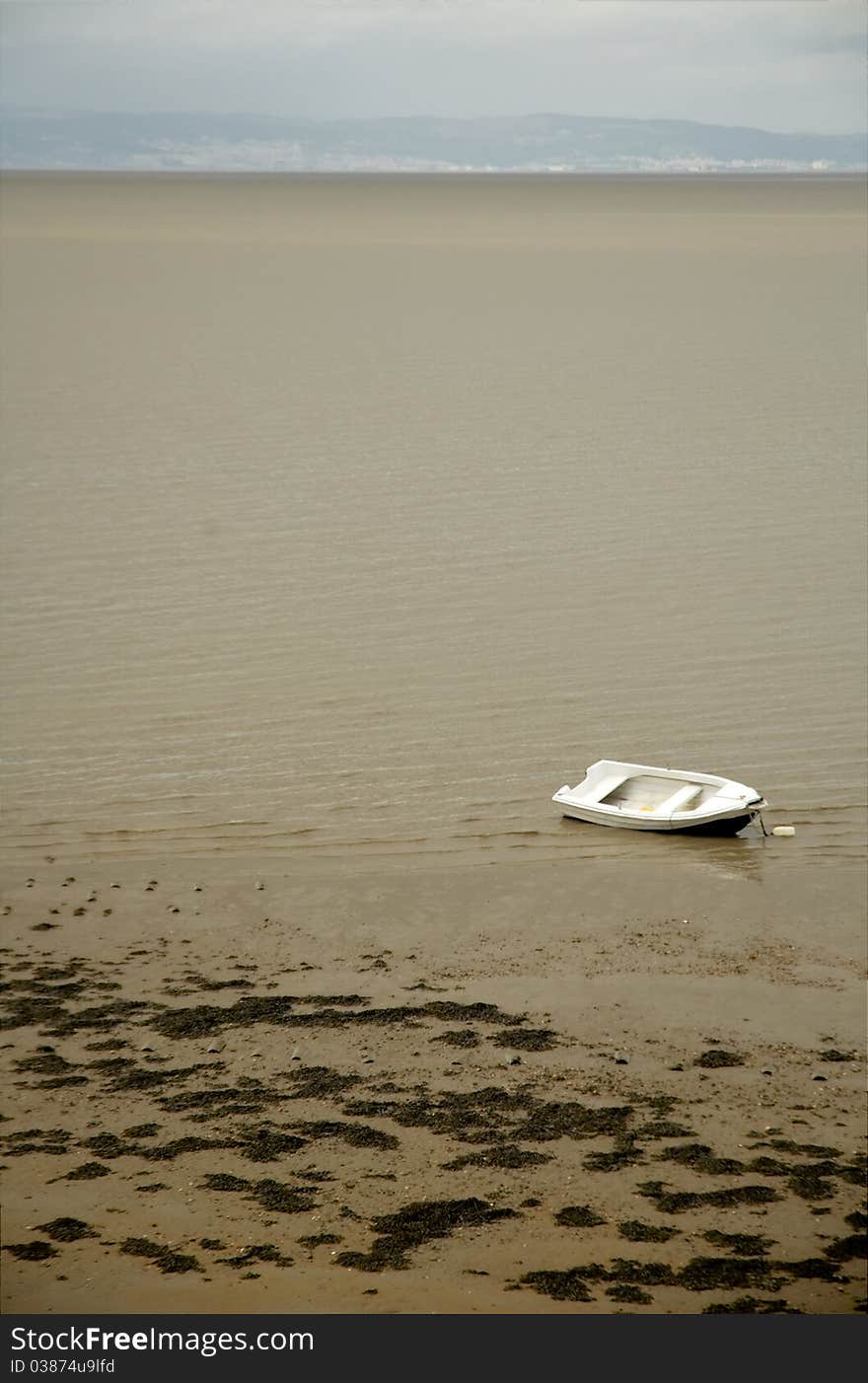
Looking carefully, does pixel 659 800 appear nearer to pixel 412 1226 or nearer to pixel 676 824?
pixel 676 824

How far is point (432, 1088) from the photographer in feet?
33.4

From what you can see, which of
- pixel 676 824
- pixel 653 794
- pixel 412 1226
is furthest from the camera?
pixel 653 794

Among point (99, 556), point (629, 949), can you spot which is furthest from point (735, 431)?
point (629, 949)

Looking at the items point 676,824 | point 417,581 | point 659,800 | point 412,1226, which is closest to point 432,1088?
point 412,1226

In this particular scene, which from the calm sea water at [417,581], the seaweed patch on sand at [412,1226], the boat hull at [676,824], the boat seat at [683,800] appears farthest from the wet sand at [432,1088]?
the calm sea water at [417,581]

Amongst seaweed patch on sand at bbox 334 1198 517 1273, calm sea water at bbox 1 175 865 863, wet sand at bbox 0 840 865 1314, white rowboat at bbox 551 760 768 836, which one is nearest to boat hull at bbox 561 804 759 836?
white rowboat at bbox 551 760 768 836

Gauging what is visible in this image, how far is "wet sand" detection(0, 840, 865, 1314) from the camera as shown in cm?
823

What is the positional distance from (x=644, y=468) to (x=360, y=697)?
14.0 meters

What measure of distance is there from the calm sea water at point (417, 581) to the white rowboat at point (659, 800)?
208 millimetres

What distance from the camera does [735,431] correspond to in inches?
1375

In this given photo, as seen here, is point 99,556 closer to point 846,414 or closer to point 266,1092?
point 266,1092

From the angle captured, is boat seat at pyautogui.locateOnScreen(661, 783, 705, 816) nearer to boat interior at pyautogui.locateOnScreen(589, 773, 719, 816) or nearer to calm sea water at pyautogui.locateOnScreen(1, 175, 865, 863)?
boat interior at pyautogui.locateOnScreen(589, 773, 719, 816)

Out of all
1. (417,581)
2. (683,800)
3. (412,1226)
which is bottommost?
(412,1226)

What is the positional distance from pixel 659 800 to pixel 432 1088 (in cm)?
591
